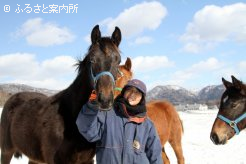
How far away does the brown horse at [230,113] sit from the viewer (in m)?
5.59

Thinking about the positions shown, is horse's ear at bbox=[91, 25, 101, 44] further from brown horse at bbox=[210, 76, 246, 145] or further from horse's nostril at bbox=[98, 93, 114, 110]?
brown horse at bbox=[210, 76, 246, 145]

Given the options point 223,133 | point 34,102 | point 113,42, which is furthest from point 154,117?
point 113,42

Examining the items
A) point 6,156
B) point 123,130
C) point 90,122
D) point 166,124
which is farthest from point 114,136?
point 166,124

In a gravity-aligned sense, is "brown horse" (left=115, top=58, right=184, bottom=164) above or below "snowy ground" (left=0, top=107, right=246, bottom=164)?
above

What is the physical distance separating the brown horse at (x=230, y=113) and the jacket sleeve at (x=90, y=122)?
2840 mm

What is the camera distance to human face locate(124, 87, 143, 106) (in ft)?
11.6

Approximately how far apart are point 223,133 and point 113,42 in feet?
9.10

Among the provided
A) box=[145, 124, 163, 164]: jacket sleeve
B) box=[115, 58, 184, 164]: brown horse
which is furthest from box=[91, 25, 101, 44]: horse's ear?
box=[115, 58, 184, 164]: brown horse

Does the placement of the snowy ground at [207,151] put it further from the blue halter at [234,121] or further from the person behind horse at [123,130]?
the person behind horse at [123,130]

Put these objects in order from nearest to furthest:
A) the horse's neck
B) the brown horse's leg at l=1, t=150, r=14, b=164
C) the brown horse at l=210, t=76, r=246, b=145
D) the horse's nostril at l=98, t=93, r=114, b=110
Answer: the horse's nostril at l=98, t=93, r=114, b=110, the horse's neck, the brown horse's leg at l=1, t=150, r=14, b=164, the brown horse at l=210, t=76, r=246, b=145

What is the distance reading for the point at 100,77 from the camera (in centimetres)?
352

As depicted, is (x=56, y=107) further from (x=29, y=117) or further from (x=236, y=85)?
(x=236, y=85)

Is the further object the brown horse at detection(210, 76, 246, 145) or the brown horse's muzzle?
the brown horse at detection(210, 76, 246, 145)

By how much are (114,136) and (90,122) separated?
295mm
